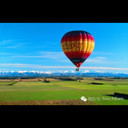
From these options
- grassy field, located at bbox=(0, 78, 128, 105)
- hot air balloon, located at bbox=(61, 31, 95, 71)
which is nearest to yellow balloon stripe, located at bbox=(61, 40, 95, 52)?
hot air balloon, located at bbox=(61, 31, 95, 71)

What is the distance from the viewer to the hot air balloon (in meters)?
18.0

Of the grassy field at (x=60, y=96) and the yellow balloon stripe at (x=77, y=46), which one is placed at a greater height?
the yellow balloon stripe at (x=77, y=46)

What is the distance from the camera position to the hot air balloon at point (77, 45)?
18.0 meters

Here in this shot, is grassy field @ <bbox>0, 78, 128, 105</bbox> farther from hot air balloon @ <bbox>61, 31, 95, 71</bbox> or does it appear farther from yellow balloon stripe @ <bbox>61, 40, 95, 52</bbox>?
yellow balloon stripe @ <bbox>61, 40, 95, 52</bbox>

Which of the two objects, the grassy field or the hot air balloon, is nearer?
the grassy field

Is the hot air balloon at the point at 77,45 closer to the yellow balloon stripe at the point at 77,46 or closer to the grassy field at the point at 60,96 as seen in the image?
the yellow balloon stripe at the point at 77,46

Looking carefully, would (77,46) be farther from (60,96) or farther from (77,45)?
(60,96)

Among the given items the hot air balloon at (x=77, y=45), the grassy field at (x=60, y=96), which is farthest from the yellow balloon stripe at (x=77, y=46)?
the grassy field at (x=60, y=96)

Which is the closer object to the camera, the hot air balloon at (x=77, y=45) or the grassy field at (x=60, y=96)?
the grassy field at (x=60, y=96)

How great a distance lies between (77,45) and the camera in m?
18.0

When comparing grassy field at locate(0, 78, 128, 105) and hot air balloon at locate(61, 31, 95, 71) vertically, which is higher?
hot air balloon at locate(61, 31, 95, 71)
